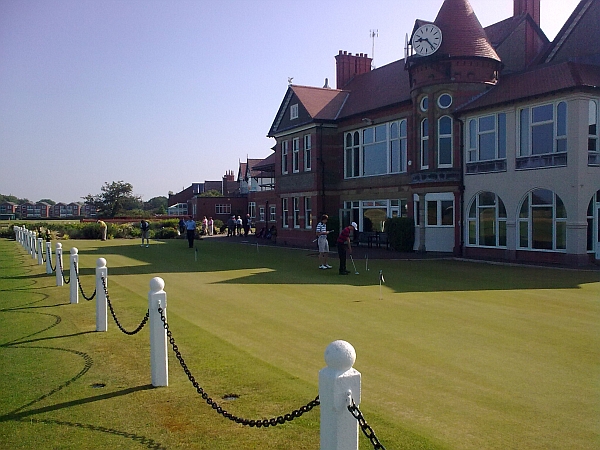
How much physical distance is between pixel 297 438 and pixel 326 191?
3010 cm

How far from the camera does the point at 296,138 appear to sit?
37.0 metres

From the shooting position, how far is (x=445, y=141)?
26.4 metres

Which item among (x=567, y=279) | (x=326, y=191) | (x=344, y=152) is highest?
(x=344, y=152)

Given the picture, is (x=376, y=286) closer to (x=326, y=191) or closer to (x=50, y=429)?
(x=50, y=429)

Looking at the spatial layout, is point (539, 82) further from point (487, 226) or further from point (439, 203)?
point (439, 203)

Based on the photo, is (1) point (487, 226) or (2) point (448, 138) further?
(2) point (448, 138)

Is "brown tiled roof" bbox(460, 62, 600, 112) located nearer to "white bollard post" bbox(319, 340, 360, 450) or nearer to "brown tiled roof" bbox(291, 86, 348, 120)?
"brown tiled roof" bbox(291, 86, 348, 120)

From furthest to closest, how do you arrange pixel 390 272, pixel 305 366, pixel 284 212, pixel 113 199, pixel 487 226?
pixel 113 199
pixel 284 212
pixel 487 226
pixel 390 272
pixel 305 366

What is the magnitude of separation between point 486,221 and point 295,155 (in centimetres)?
1587

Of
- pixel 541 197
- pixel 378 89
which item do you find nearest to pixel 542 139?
pixel 541 197

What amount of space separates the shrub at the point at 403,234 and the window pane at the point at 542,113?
7.58 m

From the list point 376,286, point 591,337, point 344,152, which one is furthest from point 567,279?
point 344,152

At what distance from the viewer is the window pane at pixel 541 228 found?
21.6 m

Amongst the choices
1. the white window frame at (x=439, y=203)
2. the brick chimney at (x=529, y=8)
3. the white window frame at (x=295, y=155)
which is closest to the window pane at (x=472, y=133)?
the white window frame at (x=439, y=203)
